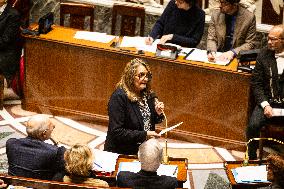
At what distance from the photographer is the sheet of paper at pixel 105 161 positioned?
4.80 meters

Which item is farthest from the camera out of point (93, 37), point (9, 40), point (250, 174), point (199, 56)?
point (9, 40)

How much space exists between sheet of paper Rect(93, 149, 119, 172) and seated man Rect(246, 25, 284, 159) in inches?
72.7

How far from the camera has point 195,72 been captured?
21.7 ft

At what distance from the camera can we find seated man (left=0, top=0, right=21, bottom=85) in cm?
746

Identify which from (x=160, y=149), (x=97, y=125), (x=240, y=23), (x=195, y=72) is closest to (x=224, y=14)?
(x=240, y=23)

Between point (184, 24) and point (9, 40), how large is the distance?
2.18 metres

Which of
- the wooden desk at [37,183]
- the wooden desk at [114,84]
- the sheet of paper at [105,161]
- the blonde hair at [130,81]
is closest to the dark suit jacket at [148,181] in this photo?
the wooden desk at [37,183]

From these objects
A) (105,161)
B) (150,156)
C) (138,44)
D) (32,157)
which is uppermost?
(138,44)

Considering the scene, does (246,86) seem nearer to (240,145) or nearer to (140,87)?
(240,145)

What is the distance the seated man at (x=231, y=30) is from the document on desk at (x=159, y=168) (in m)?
2.19

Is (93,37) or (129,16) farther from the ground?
(129,16)

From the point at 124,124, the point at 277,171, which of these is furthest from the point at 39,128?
the point at 277,171

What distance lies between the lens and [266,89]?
20.6 feet

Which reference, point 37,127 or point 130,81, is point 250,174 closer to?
point 130,81
